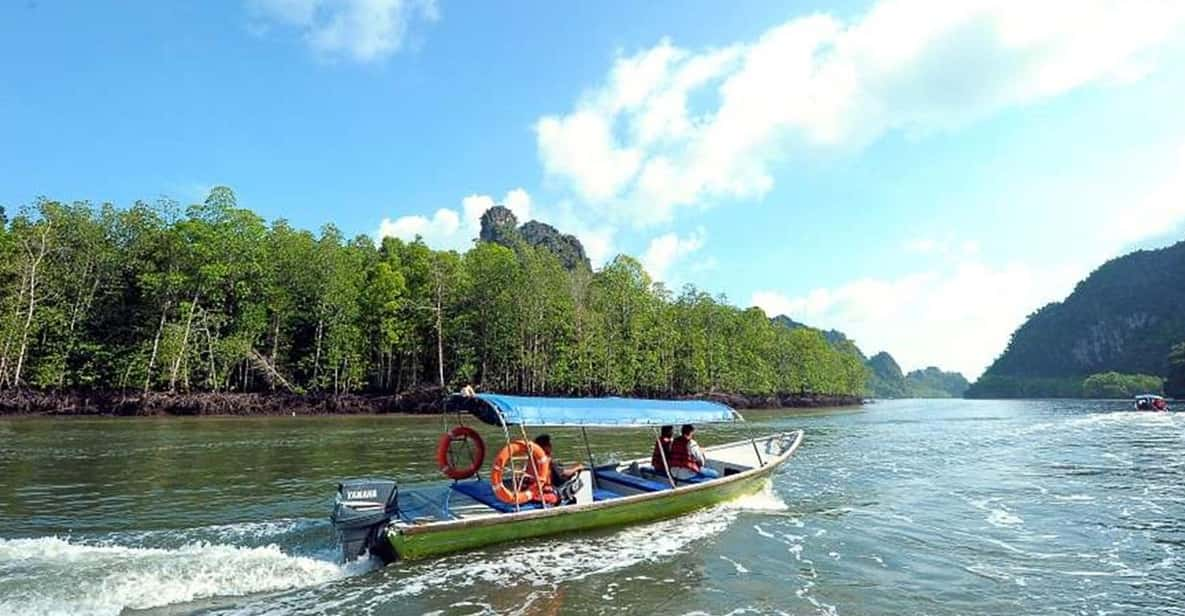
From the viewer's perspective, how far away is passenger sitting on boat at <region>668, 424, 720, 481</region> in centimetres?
1533

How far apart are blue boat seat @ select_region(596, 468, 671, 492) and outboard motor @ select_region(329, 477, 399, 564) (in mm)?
5454

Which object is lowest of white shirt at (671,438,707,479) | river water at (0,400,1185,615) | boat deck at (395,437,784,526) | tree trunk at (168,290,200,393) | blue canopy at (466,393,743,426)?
river water at (0,400,1185,615)

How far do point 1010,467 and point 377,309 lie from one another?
45886 millimetres

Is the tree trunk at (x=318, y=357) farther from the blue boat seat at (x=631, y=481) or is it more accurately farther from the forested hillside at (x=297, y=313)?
the blue boat seat at (x=631, y=481)

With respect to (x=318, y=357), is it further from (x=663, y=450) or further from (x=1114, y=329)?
(x=1114, y=329)

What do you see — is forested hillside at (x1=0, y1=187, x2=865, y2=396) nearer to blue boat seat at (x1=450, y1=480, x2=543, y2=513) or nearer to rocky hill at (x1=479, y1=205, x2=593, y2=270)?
blue boat seat at (x1=450, y1=480, x2=543, y2=513)

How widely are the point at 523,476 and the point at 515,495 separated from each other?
64 cm

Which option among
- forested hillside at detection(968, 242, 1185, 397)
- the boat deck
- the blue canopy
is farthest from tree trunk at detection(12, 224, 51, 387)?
forested hillside at detection(968, 242, 1185, 397)

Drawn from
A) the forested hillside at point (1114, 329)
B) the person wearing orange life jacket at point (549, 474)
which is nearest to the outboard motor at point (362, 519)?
the person wearing orange life jacket at point (549, 474)

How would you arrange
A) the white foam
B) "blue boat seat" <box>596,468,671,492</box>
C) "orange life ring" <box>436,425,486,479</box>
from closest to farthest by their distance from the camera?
the white foam < "orange life ring" <box>436,425,486,479</box> < "blue boat seat" <box>596,468,671,492</box>

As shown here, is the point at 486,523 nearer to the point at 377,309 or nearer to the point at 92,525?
the point at 92,525

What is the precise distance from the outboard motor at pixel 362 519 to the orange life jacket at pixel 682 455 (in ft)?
23.2

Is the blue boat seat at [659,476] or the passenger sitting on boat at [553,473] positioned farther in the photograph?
the blue boat seat at [659,476]

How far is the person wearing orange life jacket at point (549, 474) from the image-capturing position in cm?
1227
